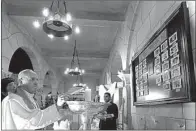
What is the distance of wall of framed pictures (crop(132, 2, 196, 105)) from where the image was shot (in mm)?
1161

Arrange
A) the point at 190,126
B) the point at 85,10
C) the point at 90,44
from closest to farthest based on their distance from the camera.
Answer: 1. the point at 190,126
2. the point at 85,10
3. the point at 90,44

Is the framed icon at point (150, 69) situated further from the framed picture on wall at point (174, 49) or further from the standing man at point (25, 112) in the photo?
the standing man at point (25, 112)

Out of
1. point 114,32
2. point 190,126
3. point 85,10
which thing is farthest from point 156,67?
point 114,32

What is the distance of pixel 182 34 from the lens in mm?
1222

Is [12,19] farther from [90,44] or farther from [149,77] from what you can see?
[149,77]

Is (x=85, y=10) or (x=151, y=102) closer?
(x=151, y=102)

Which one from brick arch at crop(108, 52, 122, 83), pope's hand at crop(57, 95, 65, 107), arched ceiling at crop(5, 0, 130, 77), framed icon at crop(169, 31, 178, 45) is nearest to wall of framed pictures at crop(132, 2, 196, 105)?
framed icon at crop(169, 31, 178, 45)

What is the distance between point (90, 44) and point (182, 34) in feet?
14.2

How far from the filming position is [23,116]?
1154mm

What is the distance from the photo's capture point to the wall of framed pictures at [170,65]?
116 cm

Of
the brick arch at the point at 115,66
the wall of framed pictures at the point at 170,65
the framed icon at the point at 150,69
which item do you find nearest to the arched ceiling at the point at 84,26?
the brick arch at the point at 115,66

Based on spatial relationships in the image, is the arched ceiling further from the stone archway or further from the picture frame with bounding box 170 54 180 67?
the picture frame with bounding box 170 54 180 67

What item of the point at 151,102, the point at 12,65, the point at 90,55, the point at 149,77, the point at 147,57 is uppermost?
the point at 90,55

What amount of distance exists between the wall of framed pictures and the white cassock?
841 mm
